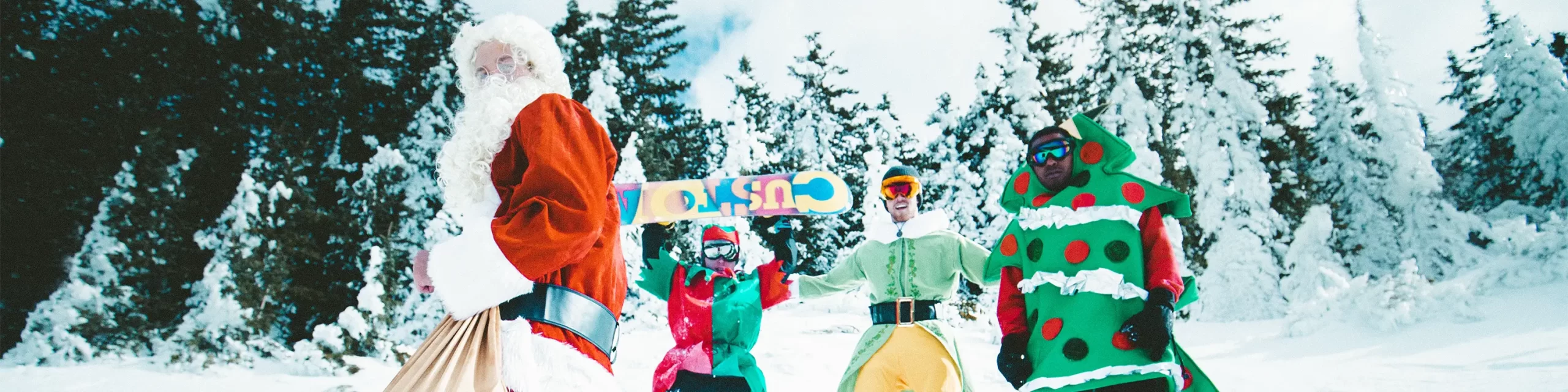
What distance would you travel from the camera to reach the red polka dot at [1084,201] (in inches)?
118

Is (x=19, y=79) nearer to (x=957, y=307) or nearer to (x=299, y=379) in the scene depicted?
(x=299, y=379)

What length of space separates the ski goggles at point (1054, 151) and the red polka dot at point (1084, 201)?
0.73 ft

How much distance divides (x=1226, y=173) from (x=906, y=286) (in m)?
16.3

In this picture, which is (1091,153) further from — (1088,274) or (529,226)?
(529,226)

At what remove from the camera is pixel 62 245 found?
11422 mm

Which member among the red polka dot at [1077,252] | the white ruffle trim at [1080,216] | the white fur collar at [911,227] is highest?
the white fur collar at [911,227]

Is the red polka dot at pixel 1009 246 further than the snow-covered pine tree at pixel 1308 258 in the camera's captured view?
No

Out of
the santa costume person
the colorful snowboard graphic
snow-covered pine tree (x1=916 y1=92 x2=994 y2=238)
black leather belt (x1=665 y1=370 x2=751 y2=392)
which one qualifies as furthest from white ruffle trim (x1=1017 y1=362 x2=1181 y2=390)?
snow-covered pine tree (x1=916 y1=92 x2=994 y2=238)

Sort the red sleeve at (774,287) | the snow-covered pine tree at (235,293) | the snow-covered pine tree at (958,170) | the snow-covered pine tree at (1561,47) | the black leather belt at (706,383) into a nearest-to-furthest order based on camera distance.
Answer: the black leather belt at (706,383) → the red sleeve at (774,287) → the snow-covered pine tree at (235,293) → the snow-covered pine tree at (1561,47) → the snow-covered pine tree at (958,170)

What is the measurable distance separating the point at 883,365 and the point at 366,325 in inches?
401

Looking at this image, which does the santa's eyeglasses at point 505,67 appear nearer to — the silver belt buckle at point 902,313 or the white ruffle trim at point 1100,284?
the white ruffle trim at point 1100,284

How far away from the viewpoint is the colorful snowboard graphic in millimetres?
6266

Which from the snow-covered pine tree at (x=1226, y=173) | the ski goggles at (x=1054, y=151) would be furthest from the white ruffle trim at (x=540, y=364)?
the snow-covered pine tree at (x=1226, y=173)

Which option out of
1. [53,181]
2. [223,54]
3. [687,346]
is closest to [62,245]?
[53,181]
